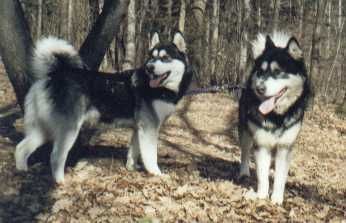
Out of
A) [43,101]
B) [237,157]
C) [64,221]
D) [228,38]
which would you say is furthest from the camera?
[228,38]

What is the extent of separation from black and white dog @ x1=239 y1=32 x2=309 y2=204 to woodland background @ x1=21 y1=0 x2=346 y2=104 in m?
10.4

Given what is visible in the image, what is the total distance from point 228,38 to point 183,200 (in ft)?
54.0

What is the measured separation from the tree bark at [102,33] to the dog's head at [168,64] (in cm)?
84

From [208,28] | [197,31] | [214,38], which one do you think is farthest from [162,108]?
[208,28]

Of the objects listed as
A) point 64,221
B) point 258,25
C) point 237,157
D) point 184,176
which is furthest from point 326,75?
point 64,221

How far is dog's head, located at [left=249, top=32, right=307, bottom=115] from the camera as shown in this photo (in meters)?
5.05

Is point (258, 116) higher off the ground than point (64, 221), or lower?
higher

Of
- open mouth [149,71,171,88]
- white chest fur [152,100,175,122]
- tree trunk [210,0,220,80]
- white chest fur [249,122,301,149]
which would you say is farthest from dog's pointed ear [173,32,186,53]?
tree trunk [210,0,220,80]

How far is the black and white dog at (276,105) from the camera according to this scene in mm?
5094

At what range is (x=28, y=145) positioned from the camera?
19.1ft

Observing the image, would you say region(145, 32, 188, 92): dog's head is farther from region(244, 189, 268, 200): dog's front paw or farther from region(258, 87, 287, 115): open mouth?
region(244, 189, 268, 200): dog's front paw

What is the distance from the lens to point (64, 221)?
4676 millimetres

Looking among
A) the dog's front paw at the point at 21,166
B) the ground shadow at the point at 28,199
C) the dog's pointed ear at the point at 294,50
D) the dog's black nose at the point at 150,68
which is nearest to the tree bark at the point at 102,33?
the dog's black nose at the point at 150,68

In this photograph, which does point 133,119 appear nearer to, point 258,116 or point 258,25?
point 258,116
